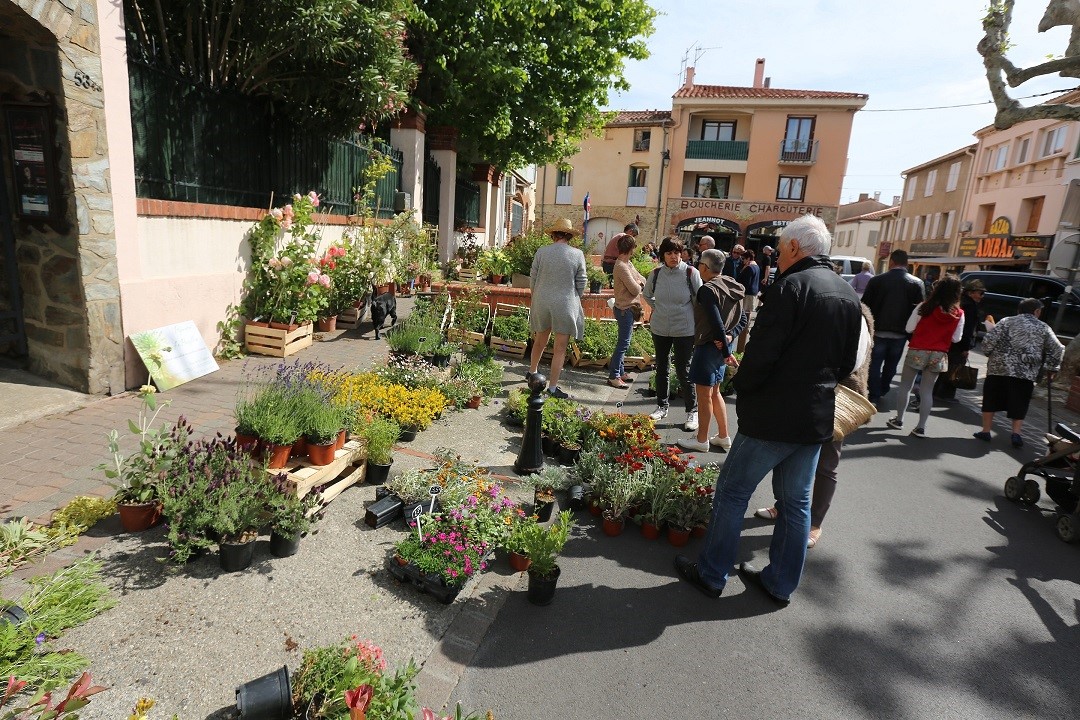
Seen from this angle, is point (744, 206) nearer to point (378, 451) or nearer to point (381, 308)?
point (381, 308)

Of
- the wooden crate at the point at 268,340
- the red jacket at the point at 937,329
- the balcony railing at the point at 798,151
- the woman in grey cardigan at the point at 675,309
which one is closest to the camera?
the woman in grey cardigan at the point at 675,309

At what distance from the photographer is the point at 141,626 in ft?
8.44

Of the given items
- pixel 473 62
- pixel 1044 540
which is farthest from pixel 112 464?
pixel 473 62

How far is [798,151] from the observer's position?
31.2m

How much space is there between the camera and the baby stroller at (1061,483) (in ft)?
14.4

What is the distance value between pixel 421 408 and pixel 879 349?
5968 millimetres

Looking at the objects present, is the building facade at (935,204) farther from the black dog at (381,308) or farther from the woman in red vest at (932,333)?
the black dog at (381,308)

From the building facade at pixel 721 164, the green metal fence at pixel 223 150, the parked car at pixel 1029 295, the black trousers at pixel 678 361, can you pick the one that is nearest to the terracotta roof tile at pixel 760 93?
the building facade at pixel 721 164

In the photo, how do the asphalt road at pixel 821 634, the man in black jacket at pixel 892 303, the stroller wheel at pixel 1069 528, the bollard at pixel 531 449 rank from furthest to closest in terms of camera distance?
the man in black jacket at pixel 892 303 → the bollard at pixel 531 449 → the stroller wheel at pixel 1069 528 → the asphalt road at pixel 821 634

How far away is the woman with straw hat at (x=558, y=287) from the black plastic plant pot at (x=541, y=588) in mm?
3234

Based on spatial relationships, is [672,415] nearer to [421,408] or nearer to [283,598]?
[421,408]

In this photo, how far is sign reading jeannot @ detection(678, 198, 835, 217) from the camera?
32.0 meters

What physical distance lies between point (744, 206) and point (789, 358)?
106 ft

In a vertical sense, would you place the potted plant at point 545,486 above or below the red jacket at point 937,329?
below
